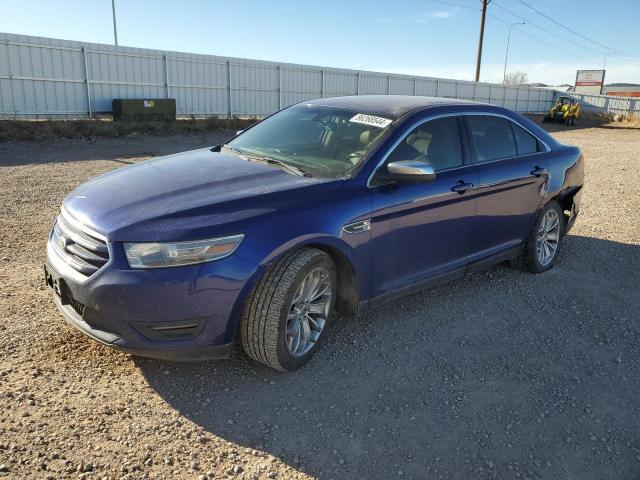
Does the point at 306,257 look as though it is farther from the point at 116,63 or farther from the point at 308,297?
the point at 116,63

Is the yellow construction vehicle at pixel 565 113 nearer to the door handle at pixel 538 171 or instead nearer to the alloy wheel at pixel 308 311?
the door handle at pixel 538 171

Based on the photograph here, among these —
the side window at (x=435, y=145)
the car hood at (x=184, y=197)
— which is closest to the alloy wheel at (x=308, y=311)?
the car hood at (x=184, y=197)

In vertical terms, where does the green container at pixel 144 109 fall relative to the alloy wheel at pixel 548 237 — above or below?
above

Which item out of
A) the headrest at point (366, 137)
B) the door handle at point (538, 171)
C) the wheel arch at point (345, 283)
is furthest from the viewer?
the door handle at point (538, 171)

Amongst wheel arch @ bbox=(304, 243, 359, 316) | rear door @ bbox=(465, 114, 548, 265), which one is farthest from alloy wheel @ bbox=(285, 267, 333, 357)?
rear door @ bbox=(465, 114, 548, 265)

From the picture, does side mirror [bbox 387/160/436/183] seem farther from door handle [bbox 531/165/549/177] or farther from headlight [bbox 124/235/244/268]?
door handle [bbox 531/165/549/177]

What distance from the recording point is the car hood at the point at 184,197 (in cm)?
288

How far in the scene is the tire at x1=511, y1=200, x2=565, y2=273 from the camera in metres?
5.21

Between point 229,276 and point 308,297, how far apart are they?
654 millimetres

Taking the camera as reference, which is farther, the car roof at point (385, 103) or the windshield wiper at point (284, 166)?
the car roof at point (385, 103)

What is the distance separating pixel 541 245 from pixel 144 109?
17858 mm

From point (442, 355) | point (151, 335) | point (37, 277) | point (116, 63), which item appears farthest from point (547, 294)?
point (116, 63)

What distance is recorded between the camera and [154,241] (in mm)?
2805

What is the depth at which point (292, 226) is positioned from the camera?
10.2ft
